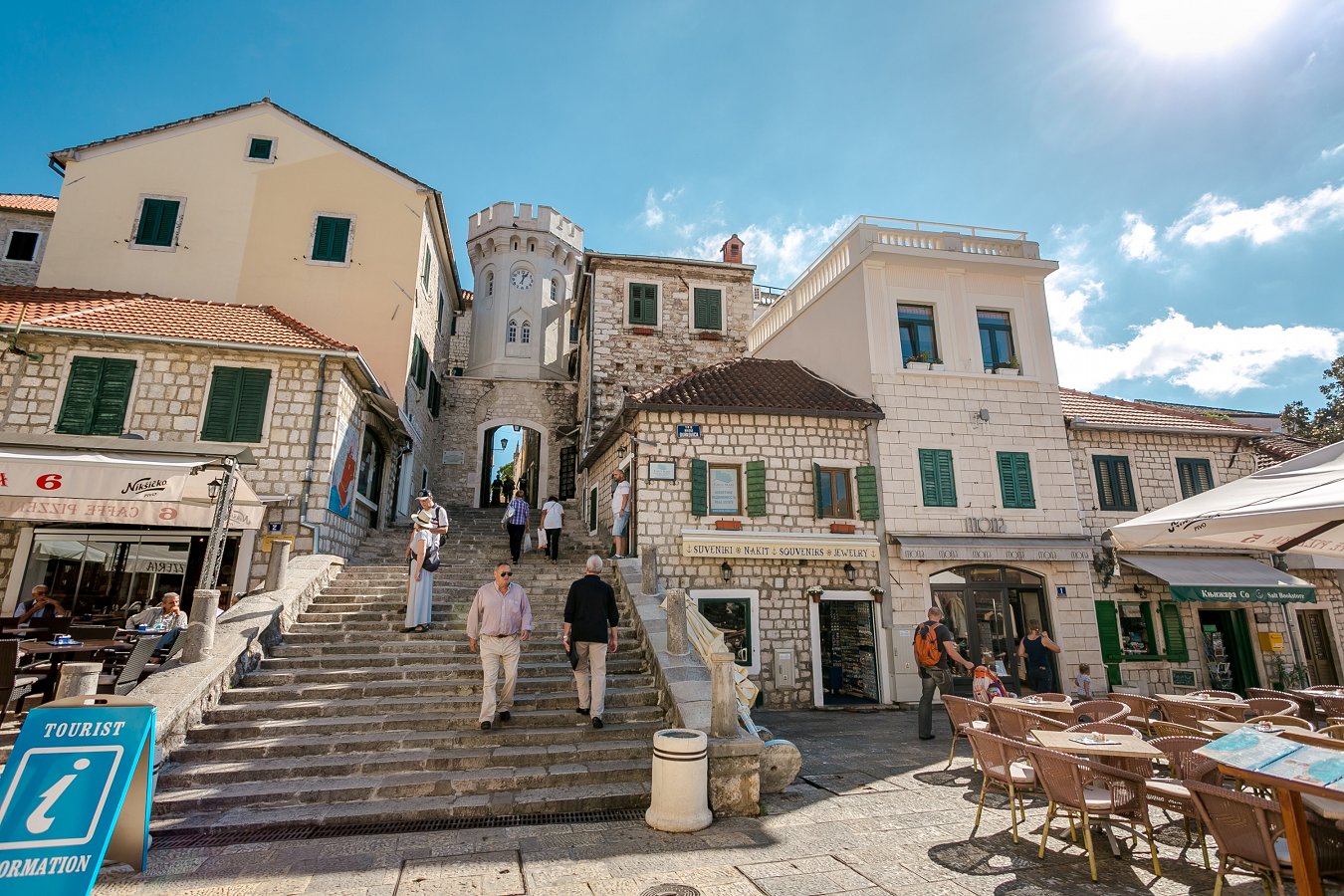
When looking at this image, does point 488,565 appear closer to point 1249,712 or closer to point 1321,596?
point 1249,712

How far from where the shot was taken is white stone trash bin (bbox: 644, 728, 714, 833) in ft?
17.0

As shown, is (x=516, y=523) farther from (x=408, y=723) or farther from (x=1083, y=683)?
(x=1083, y=683)

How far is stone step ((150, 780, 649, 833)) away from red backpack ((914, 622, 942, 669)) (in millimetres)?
4799

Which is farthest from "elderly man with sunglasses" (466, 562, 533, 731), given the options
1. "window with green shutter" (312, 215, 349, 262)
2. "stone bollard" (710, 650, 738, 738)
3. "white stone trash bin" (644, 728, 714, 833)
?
"window with green shutter" (312, 215, 349, 262)

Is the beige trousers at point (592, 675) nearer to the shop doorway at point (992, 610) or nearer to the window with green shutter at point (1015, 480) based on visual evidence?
the shop doorway at point (992, 610)

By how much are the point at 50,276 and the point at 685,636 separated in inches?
652

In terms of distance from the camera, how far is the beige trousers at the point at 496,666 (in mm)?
6757

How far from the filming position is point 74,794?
3.54 meters

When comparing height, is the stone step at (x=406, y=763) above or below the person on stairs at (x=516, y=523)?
below

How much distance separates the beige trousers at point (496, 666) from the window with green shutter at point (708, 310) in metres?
14.4

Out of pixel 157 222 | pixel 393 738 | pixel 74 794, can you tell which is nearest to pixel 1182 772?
pixel 393 738

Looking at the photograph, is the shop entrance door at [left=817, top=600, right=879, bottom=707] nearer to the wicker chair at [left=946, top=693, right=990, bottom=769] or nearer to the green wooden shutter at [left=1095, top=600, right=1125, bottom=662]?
the green wooden shutter at [left=1095, top=600, right=1125, bottom=662]

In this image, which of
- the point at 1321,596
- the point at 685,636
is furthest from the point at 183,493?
the point at 1321,596

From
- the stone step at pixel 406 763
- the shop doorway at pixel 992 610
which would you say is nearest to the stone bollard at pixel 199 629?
the stone step at pixel 406 763
